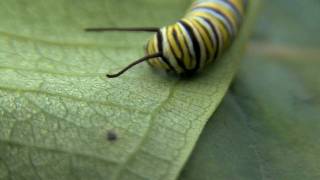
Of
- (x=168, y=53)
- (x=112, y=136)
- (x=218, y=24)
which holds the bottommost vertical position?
(x=112, y=136)

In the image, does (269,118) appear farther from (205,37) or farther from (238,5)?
(238,5)

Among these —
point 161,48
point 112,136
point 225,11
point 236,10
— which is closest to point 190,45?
point 161,48

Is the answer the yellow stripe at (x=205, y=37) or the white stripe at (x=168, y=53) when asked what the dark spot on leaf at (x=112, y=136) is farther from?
the yellow stripe at (x=205, y=37)

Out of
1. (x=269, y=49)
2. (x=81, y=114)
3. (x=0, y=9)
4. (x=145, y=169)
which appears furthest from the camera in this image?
(x=269, y=49)

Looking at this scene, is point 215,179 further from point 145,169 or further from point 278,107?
point 278,107

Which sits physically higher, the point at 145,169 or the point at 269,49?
the point at 269,49

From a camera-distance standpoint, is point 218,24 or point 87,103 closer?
point 87,103

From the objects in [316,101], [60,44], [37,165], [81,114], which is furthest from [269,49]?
[37,165]

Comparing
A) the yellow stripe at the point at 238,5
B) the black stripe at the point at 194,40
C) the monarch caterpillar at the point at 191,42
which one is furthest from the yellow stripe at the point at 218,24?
the yellow stripe at the point at 238,5
